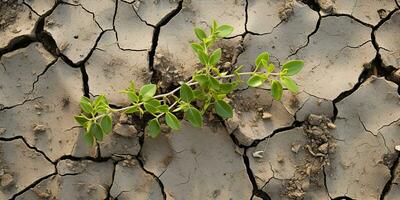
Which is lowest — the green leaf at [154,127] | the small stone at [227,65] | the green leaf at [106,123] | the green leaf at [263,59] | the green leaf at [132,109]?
the green leaf at [154,127]

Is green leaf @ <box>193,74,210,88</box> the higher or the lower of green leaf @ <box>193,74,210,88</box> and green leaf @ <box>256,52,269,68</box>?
the lower

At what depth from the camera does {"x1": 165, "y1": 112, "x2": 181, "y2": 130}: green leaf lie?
2.98m

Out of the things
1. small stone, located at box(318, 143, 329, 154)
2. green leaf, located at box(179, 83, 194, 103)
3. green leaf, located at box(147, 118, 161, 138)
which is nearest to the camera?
green leaf, located at box(179, 83, 194, 103)

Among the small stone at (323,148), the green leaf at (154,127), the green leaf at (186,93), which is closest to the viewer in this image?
the green leaf at (186,93)

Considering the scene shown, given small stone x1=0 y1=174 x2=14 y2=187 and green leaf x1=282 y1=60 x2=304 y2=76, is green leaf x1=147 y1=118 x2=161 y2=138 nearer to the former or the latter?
green leaf x1=282 y1=60 x2=304 y2=76

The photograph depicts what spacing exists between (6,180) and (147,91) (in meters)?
0.98

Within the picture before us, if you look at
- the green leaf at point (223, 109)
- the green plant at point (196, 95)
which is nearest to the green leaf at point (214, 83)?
the green plant at point (196, 95)

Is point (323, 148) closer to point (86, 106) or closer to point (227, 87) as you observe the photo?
point (227, 87)

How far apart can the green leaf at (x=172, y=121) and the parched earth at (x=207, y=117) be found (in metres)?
0.24

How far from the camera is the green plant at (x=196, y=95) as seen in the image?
297 centimetres

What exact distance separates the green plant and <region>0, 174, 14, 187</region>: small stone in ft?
1.71

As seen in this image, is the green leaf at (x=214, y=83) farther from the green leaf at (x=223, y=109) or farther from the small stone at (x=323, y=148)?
the small stone at (x=323, y=148)

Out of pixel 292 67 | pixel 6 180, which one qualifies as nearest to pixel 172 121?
pixel 292 67

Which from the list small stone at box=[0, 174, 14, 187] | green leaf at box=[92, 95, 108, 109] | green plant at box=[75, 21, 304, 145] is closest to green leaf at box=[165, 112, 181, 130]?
green plant at box=[75, 21, 304, 145]
